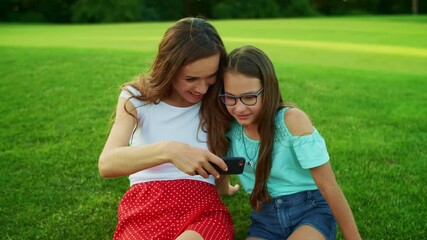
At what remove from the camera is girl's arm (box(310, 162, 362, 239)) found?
7.28 ft

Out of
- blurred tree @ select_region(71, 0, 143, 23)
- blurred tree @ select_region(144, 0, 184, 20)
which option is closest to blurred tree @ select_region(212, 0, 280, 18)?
blurred tree @ select_region(144, 0, 184, 20)

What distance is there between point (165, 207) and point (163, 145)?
0.47 metres

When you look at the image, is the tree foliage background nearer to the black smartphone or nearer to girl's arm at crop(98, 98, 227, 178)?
girl's arm at crop(98, 98, 227, 178)

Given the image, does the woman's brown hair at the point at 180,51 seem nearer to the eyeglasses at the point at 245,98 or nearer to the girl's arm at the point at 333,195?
the eyeglasses at the point at 245,98

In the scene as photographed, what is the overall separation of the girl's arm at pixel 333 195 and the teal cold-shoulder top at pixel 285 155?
5cm

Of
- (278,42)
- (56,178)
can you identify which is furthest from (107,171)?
(278,42)

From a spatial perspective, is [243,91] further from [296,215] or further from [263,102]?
[296,215]

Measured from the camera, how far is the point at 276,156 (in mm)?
2322

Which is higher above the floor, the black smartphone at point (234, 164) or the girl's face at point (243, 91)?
the girl's face at point (243, 91)

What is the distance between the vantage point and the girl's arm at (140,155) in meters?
1.78

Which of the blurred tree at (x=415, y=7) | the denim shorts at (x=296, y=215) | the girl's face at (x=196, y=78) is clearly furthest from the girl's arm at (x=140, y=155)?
the blurred tree at (x=415, y=7)

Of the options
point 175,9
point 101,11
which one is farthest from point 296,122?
point 175,9

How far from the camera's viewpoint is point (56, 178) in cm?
352

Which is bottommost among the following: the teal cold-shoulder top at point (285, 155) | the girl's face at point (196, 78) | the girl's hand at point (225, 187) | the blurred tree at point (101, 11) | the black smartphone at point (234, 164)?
the blurred tree at point (101, 11)
